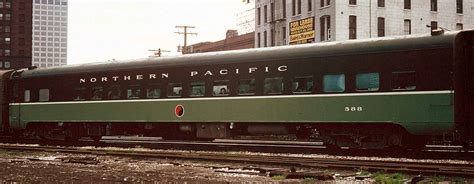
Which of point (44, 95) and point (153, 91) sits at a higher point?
point (153, 91)

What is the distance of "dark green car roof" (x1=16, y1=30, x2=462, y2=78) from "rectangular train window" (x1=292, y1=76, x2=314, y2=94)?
717 millimetres

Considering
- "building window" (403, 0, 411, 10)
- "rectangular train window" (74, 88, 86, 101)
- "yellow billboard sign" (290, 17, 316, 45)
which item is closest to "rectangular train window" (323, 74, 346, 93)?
"rectangular train window" (74, 88, 86, 101)

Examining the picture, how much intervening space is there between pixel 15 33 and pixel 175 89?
11070cm

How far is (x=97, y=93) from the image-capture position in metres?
24.0

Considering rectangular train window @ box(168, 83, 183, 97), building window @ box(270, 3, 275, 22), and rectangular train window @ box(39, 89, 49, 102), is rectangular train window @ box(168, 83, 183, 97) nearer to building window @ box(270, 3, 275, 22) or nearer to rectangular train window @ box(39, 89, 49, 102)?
rectangular train window @ box(39, 89, 49, 102)

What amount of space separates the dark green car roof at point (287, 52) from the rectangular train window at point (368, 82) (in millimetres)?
715

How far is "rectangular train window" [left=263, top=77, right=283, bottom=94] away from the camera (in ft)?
62.7

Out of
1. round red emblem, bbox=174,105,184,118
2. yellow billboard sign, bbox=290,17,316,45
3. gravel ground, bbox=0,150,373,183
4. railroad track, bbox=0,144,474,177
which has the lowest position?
gravel ground, bbox=0,150,373,183

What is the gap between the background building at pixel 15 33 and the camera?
120812 millimetres

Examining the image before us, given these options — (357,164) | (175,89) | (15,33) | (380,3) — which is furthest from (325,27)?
(15,33)

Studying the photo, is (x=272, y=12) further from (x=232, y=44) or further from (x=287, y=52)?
(x=287, y=52)

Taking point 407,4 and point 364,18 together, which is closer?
point 364,18

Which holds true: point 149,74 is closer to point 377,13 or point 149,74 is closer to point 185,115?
point 185,115

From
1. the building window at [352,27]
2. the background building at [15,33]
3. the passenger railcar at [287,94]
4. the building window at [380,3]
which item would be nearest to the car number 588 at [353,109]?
the passenger railcar at [287,94]
